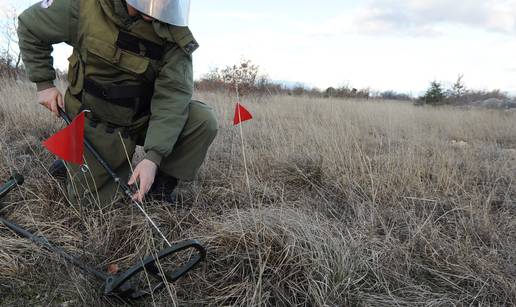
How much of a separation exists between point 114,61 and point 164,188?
2.78ft

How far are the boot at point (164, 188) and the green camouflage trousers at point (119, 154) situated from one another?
0.26 feet

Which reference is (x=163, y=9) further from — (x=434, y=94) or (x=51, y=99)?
(x=434, y=94)

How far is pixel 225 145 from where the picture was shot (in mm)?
3816

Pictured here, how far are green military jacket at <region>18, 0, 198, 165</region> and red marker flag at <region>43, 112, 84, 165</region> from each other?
42cm

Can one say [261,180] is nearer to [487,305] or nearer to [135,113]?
[135,113]

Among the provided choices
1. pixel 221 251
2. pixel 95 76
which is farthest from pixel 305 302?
pixel 95 76

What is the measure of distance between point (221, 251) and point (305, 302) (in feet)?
1.52

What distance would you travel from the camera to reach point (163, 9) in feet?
6.11

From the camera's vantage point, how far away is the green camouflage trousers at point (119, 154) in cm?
224

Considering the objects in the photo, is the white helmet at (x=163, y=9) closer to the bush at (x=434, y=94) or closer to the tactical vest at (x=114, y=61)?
the tactical vest at (x=114, y=61)

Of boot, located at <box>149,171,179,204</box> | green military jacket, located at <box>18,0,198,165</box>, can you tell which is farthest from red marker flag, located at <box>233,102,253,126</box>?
boot, located at <box>149,171,179,204</box>

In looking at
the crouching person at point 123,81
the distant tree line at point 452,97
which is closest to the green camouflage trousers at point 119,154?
the crouching person at point 123,81

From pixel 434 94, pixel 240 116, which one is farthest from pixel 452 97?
pixel 240 116

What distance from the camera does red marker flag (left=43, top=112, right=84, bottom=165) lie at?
157 cm
